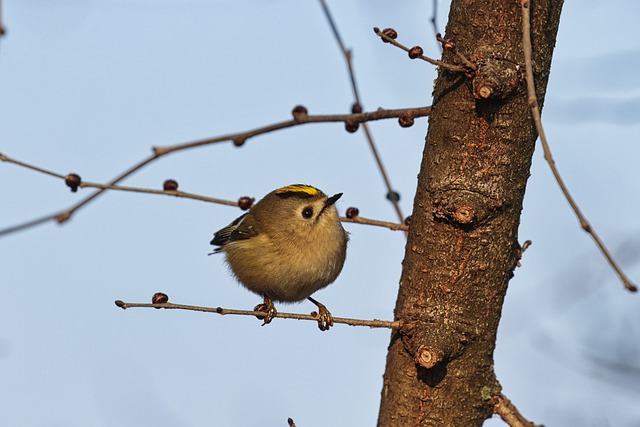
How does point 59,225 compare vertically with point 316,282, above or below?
below

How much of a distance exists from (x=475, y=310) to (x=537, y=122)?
106 centimetres

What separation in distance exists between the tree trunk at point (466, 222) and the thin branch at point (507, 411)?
3 centimetres

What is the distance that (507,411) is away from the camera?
295 centimetres

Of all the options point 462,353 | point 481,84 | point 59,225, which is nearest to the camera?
point 59,225

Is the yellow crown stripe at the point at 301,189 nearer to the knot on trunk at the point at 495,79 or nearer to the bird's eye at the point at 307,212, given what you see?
the bird's eye at the point at 307,212

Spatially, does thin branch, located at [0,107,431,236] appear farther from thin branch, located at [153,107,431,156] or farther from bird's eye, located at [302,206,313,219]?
bird's eye, located at [302,206,313,219]

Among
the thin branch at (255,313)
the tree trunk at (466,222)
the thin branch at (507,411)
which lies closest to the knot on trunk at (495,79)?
the tree trunk at (466,222)

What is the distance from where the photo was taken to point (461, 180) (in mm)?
2650

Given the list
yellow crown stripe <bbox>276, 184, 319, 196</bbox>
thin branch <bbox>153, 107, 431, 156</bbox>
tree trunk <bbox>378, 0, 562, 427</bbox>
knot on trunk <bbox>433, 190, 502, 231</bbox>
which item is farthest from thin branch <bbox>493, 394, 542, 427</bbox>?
yellow crown stripe <bbox>276, 184, 319, 196</bbox>

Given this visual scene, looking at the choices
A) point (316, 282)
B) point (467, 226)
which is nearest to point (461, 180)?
point (467, 226)

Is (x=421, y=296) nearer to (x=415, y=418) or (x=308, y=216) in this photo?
(x=415, y=418)

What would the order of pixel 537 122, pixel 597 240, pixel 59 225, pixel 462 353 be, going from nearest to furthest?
pixel 597 240
pixel 537 122
pixel 59 225
pixel 462 353

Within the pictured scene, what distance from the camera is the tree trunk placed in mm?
2525

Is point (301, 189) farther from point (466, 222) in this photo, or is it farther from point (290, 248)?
point (466, 222)
